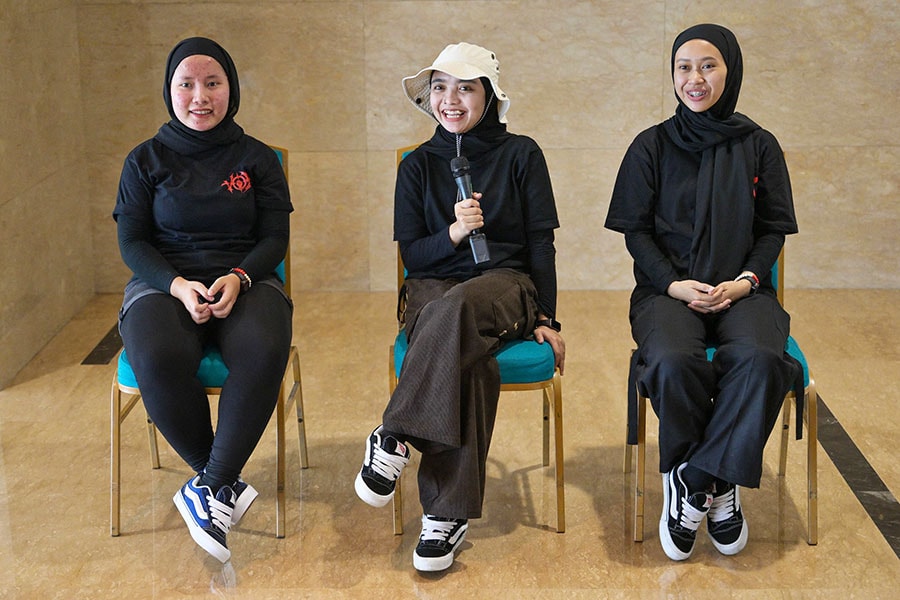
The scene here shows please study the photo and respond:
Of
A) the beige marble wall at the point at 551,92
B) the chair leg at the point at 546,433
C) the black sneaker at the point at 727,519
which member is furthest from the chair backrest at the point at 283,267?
the beige marble wall at the point at 551,92

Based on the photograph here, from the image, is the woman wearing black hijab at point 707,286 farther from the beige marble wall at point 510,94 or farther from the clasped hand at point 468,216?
the beige marble wall at point 510,94

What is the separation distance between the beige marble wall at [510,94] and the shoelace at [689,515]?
2.32 metres

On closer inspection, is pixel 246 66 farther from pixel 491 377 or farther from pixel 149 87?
pixel 491 377

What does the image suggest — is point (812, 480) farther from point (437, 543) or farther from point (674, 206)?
point (437, 543)

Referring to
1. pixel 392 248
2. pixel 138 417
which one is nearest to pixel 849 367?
pixel 392 248

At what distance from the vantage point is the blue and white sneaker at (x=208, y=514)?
2693mm

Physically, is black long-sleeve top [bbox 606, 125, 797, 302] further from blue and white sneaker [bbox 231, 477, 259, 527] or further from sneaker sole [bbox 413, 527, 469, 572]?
blue and white sneaker [bbox 231, 477, 259, 527]

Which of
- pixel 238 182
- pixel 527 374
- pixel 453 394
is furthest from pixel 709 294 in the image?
pixel 238 182

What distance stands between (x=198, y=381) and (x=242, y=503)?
1.04 feet

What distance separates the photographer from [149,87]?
4.80m

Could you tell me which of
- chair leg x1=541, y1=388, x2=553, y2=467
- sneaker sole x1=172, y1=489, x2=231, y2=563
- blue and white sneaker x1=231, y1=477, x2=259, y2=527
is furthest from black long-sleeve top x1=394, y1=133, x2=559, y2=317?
sneaker sole x1=172, y1=489, x2=231, y2=563

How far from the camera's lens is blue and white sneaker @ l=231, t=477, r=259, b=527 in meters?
2.77

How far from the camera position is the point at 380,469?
270cm

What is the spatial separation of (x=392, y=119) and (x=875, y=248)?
2.18 m
